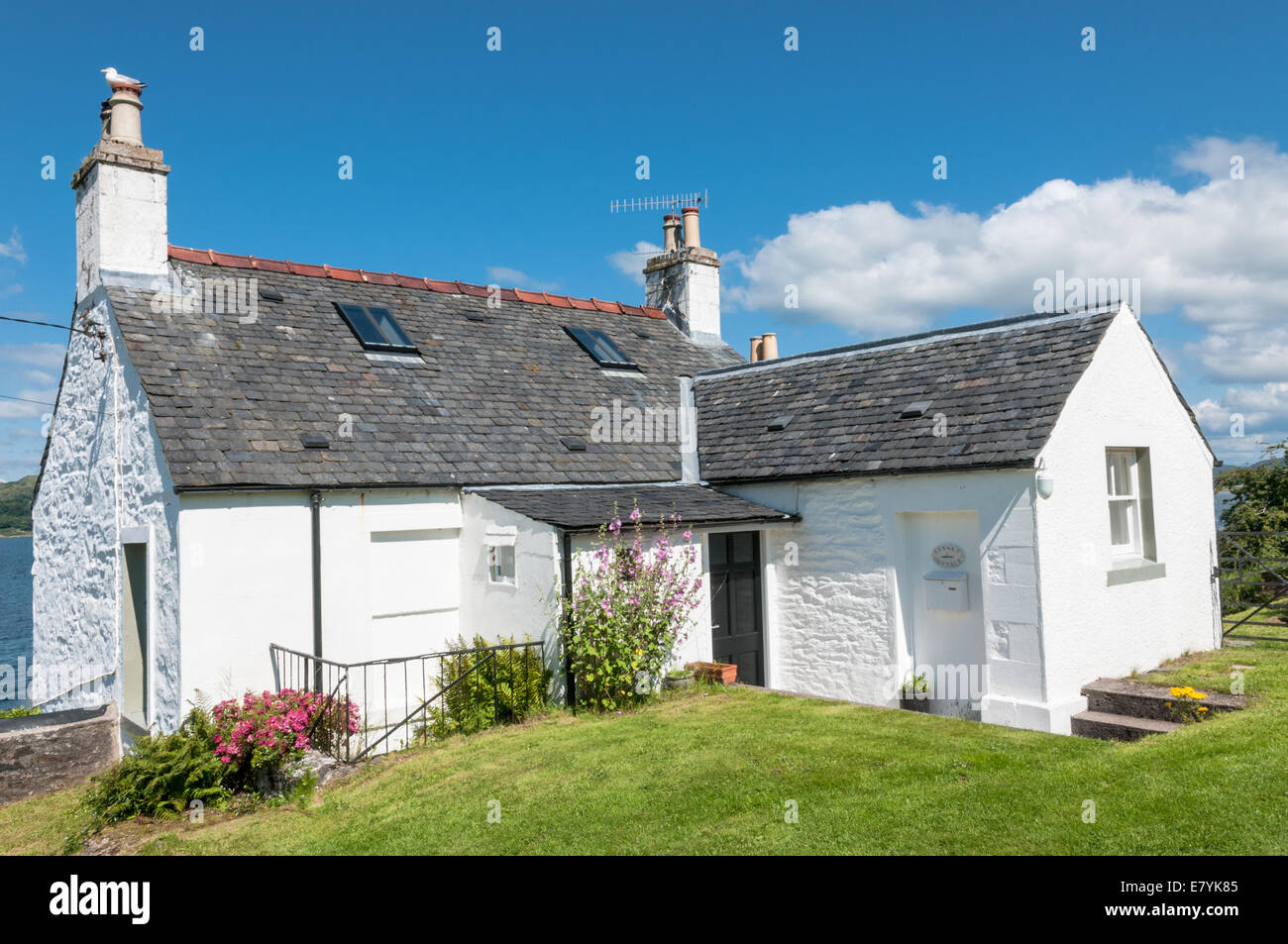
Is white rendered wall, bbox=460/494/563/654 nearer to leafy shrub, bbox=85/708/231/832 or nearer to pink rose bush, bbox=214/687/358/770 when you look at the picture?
pink rose bush, bbox=214/687/358/770

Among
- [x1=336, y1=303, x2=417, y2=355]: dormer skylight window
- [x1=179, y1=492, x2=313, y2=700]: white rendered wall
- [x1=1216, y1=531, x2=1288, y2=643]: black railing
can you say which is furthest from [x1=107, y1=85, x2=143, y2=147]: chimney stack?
[x1=1216, y1=531, x2=1288, y2=643]: black railing

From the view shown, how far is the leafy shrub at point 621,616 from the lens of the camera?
404 inches

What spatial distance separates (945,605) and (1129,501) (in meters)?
3.05

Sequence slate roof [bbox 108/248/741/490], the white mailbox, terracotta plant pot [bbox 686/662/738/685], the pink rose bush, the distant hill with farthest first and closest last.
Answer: the distant hill
terracotta plant pot [bbox 686/662/738/685]
slate roof [bbox 108/248/741/490]
the white mailbox
the pink rose bush

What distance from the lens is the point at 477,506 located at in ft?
39.0

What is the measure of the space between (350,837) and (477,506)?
5.46m

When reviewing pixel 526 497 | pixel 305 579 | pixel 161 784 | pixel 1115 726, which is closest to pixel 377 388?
pixel 526 497

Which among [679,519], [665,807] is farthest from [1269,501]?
[665,807]

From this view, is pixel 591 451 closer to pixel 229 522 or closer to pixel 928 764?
pixel 229 522

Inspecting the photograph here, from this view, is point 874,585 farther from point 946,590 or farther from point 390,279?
point 390,279

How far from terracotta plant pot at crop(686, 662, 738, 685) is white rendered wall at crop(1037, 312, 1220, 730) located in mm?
3704

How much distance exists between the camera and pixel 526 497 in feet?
39.1

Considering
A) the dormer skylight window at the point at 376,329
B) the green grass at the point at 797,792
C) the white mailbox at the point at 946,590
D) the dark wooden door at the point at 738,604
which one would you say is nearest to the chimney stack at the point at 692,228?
the dormer skylight window at the point at 376,329

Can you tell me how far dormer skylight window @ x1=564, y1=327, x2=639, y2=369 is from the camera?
54.7ft
